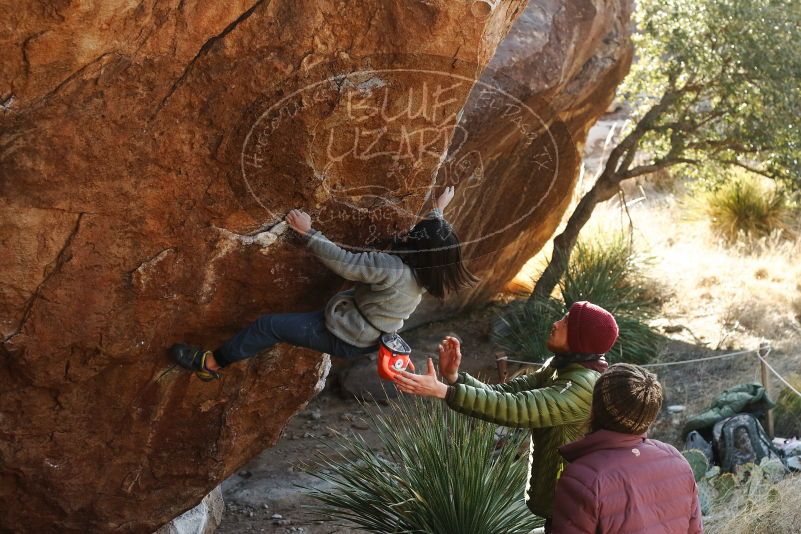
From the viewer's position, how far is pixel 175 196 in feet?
13.5

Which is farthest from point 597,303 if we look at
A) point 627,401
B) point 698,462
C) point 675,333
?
point 627,401

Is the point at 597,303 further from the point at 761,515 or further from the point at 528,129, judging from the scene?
the point at 761,515

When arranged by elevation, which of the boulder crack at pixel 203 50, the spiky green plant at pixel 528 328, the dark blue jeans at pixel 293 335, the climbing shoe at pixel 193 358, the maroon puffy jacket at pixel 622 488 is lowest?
the spiky green plant at pixel 528 328

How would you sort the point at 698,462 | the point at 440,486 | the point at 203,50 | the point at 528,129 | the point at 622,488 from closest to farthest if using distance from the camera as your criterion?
the point at 622,488, the point at 203,50, the point at 440,486, the point at 698,462, the point at 528,129

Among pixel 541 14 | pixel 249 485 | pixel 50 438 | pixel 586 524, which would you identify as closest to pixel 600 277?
pixel 541 14

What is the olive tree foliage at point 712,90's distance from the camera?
9.11 meters

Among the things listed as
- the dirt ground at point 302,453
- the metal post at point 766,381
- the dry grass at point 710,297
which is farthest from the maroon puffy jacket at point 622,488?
the dry grass at point 710,297

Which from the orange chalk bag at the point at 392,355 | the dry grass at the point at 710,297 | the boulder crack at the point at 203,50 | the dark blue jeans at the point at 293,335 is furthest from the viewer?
the dry grass at the point at 710,297

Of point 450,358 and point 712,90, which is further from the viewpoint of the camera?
point 712,90

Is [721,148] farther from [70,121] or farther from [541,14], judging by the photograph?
[70,121]

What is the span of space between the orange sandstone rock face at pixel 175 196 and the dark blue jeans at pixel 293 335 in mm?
273

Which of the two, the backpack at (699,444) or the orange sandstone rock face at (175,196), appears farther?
the backpack at (699,444)

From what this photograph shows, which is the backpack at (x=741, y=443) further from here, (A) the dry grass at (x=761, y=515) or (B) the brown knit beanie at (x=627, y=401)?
(B) the brown knit beanie at (x=627, y=401)

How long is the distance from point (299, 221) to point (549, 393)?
1.34 m
